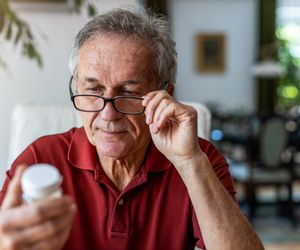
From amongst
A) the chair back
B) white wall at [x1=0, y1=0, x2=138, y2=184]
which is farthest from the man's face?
the chair back

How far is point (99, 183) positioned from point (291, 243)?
Answer: 3067 millimetres

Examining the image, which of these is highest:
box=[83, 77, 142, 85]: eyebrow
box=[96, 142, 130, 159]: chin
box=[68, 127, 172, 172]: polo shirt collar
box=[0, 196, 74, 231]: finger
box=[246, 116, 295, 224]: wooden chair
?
box=[83, 77, 142, 85]: eyebrow

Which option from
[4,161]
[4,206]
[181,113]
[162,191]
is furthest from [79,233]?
[4,161]

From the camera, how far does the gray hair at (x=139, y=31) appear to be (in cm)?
125

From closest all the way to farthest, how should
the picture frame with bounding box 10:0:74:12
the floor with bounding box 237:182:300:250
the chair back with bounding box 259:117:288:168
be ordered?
the picture frame with bounding box 10:0:74:12
the floor with bounding box 237:182:300:250
the chair back with bounding box 259:117:288:168

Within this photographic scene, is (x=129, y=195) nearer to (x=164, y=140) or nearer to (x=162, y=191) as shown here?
(x=162, y=191)

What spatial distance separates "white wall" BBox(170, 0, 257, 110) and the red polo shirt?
5741mm

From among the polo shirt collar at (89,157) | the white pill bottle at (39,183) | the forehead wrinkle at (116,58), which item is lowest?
the polo shirt collar at (89,157)

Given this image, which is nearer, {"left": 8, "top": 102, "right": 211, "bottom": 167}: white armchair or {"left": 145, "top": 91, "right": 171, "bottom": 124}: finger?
{"left": 145, "top": 91, "right": 171, "bottom": 124}: finger

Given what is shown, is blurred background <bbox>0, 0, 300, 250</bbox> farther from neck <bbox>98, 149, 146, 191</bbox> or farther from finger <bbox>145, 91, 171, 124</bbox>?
finger <bbox>145, 91, 171, 124</bbox>

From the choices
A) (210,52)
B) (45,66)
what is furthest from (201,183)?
(210,52)

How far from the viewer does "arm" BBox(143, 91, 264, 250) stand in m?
1.13

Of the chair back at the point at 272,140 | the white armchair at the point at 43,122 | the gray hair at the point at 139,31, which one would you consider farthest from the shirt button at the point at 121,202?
the chair back at the point at 272,140

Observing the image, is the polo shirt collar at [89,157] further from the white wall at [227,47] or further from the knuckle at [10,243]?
the white wall at [227,47]
